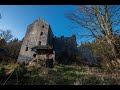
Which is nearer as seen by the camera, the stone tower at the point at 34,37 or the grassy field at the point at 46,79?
the grassy field at the point at 46,79

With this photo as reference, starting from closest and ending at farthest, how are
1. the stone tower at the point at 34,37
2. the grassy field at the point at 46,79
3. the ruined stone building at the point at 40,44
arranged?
the grassy field at the point at 46,79, the ruined stone building at the point at 40,44, the stone tower at the point at 34,37

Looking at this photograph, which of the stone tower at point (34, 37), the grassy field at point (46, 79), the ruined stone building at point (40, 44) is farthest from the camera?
the stone tower at point (34, 37)

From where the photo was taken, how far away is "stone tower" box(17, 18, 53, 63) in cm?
2580

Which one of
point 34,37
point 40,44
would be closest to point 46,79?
point 40,44

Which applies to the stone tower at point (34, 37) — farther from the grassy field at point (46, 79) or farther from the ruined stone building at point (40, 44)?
the grassy field at point (46, 79)

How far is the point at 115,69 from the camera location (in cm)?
668

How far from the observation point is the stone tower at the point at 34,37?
25797 mm

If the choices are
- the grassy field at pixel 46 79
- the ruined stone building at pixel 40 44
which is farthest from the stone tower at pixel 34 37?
the grassy field at pixel 46 79

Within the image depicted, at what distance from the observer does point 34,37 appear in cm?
2728

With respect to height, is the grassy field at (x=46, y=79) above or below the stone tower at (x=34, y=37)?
below

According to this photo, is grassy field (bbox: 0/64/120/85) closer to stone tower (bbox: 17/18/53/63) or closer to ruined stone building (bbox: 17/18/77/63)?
ruined stone building (bbox: 17/18/77/63)

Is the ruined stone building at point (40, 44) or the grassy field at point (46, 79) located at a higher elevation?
the ruined stone building at point (40, 44)
